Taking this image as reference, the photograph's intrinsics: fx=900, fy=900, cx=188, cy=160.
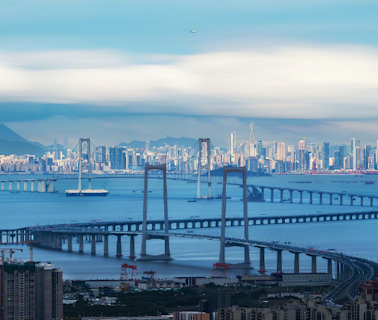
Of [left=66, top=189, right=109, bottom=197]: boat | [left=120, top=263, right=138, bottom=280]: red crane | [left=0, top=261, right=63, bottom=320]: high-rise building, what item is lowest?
[left=120, top=263, right=138, bottom=280]: red crane

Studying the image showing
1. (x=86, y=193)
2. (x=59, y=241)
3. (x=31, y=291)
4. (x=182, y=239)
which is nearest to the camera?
(x=31, y=291)

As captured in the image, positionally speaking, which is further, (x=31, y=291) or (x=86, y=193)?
(x=86, y=193)

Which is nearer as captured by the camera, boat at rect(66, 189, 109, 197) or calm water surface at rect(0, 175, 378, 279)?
calm water surface at rect(0, 175, 378, 279)

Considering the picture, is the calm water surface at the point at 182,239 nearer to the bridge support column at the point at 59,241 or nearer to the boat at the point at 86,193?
the bridge support column at the point at 59,241

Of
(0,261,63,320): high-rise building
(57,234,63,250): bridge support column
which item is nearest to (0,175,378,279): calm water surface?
(57,234,63,250): bridge support column

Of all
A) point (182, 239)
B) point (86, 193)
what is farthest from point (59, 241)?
point (86, 193)

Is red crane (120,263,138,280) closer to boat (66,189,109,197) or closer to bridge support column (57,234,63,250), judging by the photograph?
bridge support column (57,234,63,250)

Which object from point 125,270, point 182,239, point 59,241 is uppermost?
point 59,241

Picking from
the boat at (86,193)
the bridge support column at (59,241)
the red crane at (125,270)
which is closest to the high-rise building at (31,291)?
the red crane at (125,270)

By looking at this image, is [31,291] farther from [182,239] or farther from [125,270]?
[182,239]
